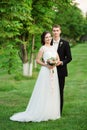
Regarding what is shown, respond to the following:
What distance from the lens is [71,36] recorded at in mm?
121625

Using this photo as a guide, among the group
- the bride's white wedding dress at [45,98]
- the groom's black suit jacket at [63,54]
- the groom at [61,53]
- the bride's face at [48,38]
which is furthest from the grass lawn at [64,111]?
the bride's face at [48,38]

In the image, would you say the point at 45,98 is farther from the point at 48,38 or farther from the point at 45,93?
the point at 48,38

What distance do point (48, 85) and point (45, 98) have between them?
0.36 meters

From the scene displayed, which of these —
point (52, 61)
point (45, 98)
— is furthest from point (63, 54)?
point (45, 98)

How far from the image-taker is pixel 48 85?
11281 millimetres

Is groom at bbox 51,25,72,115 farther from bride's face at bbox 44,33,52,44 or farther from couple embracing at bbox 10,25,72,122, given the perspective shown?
bride's face at bbox 44,33,52,44

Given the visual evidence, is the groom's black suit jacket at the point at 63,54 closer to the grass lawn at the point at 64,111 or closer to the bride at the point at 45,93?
the bride at the point at 45,93

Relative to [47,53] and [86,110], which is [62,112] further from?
[47,53]

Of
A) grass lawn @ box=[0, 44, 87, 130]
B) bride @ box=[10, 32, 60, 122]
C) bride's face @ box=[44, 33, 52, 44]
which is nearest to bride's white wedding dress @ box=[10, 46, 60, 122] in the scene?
bride @ box=[10, 32, 60, 122]

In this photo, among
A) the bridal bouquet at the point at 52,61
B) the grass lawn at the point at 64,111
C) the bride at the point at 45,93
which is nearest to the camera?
the grass lawn at the point at 64,111

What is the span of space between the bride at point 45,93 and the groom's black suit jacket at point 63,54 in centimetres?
20

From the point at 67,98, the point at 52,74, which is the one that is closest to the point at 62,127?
the point at 52,74

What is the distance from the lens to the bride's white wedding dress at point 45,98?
36.5ft

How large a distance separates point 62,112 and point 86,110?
2.63 feet
